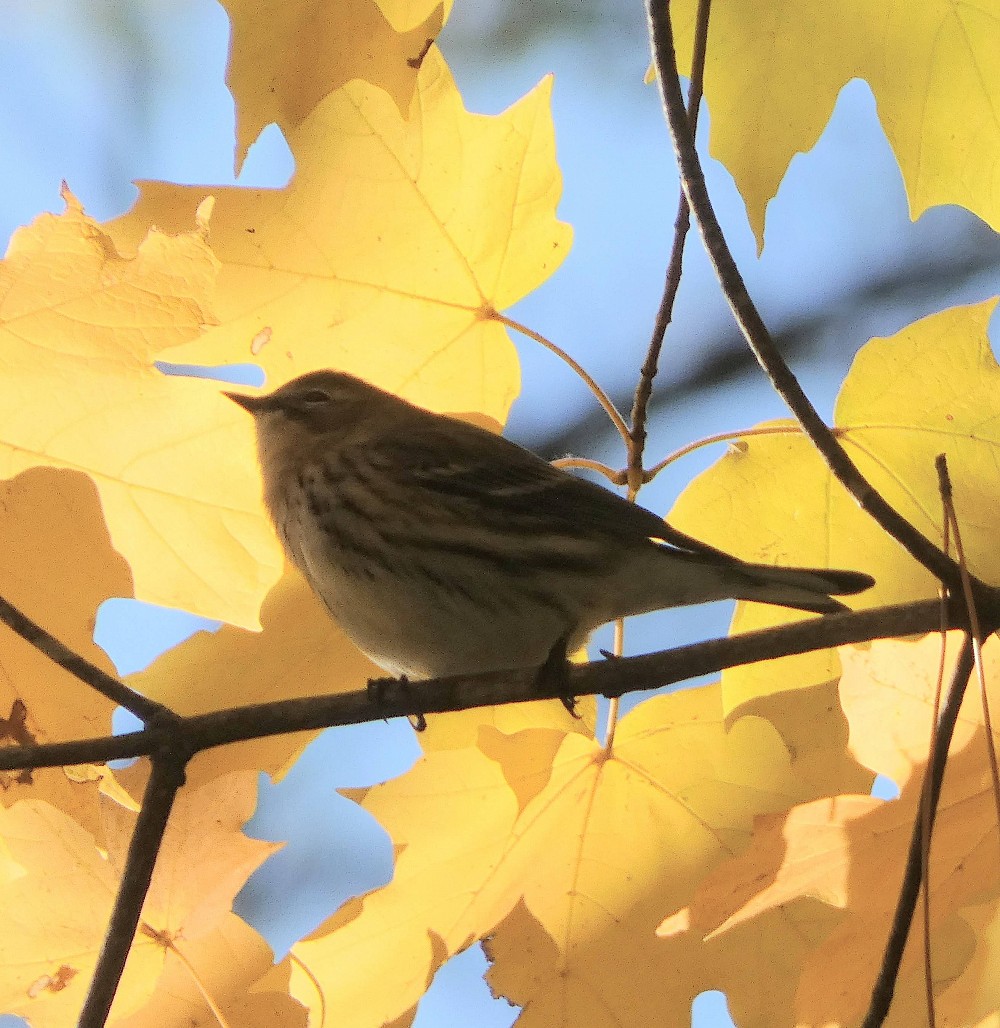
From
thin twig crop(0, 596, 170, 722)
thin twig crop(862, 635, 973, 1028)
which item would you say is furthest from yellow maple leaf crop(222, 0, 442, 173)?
thin twig crop(862, 635, 973, 1028)

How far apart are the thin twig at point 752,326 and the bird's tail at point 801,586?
0.67ft

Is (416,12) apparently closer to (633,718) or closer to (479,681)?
(479,681)

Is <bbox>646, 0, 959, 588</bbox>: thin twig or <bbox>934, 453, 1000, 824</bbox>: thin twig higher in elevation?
<bbox>646, 0, 959, 588</bbox>: thin twig

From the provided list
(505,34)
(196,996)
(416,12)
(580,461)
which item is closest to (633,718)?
(580,461)

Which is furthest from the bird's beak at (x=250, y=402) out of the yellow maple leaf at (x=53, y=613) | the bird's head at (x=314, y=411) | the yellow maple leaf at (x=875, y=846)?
the yellow maple leaf at (x=875, y=846)

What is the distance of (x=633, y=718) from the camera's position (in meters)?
1.44

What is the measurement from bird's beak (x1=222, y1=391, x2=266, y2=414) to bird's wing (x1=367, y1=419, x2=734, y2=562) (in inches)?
7.5

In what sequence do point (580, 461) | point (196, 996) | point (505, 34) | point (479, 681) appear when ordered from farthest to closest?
point (505, 34), point (580, 461), point (196, 996), point (479, 681)

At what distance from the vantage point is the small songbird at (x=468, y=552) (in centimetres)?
154

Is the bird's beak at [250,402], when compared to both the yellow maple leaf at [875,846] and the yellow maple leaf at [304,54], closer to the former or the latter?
the yellow maple leaf at [304,54]

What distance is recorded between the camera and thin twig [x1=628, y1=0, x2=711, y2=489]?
1.34 meters

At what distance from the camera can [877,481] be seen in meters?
1.53

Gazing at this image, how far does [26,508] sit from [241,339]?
32 centimetres

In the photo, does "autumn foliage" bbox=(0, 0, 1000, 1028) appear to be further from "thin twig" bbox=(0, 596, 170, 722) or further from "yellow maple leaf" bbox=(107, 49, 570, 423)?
"thin twig" bbox=(0, 596, 170, 722)
